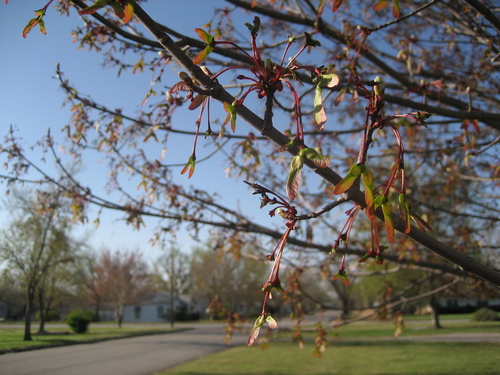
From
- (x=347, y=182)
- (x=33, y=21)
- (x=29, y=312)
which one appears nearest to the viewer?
(x=347, y=182)

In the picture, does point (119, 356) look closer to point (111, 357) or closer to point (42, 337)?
point (111, 357)

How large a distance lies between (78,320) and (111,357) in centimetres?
841

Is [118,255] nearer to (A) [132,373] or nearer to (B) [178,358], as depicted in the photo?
(A) [132,373]

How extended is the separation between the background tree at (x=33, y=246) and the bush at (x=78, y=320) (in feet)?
2.41

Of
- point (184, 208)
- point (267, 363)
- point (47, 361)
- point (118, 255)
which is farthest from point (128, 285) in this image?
point (267, 363)

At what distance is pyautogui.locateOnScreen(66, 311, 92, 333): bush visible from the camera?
3.59m

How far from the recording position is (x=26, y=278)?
269 cm

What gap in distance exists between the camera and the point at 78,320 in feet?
12.3

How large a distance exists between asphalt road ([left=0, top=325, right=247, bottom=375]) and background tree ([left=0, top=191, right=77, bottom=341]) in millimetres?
244

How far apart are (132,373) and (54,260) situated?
7.88 meters

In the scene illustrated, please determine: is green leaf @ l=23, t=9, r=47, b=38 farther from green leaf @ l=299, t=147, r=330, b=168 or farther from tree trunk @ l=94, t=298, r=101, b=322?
tree trunk @ l=94, t=298, r=101, b=322

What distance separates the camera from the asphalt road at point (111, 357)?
7.77ft

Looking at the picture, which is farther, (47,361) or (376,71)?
(376,71)

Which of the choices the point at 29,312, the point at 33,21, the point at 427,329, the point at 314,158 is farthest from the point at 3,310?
the point at 427,329
